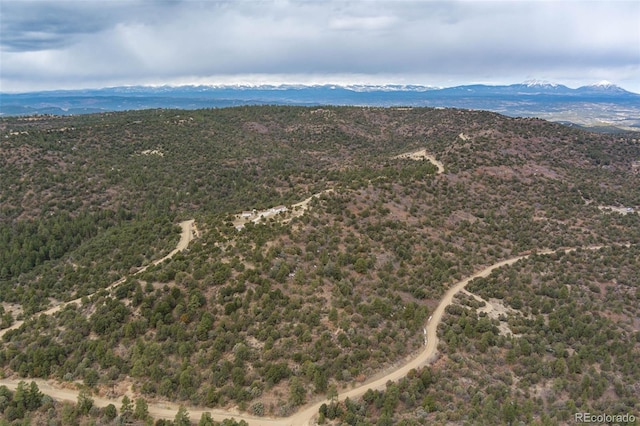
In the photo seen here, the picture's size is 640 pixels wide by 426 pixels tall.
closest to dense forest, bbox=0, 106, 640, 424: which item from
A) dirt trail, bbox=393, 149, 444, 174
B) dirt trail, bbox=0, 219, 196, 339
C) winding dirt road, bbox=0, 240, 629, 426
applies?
winding dirt road, bbox=0, 240, 629, 426

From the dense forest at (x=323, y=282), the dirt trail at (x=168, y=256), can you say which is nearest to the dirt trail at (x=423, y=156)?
the dense forest at (x=323, y=282)

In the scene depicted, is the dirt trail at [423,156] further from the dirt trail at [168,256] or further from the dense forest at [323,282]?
the dirt trail at [168,256]

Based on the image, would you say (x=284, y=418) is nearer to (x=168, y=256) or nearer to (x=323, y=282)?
(x=323, y=282)

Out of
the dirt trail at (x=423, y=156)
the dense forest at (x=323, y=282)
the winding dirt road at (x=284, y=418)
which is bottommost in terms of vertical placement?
the winding dirt road at (x=284, y=418)

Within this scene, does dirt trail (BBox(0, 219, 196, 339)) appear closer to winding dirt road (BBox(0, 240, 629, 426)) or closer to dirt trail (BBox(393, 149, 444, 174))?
winding dirt road (BBox(0, 240, 629, 426))

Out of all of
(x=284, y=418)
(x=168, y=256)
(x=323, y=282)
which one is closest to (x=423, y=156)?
(x=323, y=282)

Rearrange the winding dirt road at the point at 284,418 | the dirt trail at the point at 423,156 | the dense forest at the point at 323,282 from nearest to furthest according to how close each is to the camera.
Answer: the winding dirt road at the point at 284,418 < the dense forest at the point at 323,282 < the dirt trail at the point at 423,156

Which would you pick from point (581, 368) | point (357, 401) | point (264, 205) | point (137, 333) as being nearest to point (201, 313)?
point (137, 333)

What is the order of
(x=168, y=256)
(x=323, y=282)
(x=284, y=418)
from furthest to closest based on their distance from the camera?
1. (x=168, y=256)
2. (x=323, y=282)
3. (x=284, y=418)
